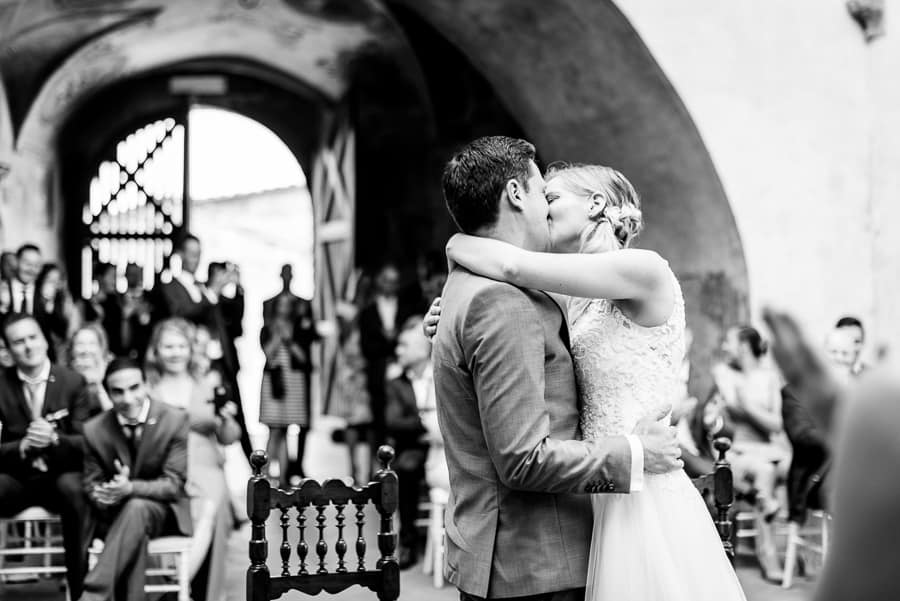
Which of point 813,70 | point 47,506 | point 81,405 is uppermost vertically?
point 813,70

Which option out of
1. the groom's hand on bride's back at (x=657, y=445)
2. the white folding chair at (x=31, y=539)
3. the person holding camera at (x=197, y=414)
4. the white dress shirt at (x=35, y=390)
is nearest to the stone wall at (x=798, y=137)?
the person holding camera at (x=197, y=414)

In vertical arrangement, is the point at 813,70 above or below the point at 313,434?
above

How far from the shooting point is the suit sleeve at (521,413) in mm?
2129

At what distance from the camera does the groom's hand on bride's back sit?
228 cm

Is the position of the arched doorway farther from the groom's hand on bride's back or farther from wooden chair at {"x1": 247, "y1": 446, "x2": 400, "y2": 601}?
the groom's hand on bride's back

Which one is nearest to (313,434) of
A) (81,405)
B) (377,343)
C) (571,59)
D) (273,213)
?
(377,343)

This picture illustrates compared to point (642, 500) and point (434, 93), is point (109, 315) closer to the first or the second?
point (434, 93)

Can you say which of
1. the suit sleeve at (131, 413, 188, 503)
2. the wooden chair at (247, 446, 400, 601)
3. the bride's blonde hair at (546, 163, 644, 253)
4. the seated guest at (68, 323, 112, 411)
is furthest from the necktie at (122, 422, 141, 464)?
the bride's blonde hair at (546, 163, 644, 253)

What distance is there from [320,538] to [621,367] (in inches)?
51.5

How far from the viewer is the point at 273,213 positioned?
71.8 ft

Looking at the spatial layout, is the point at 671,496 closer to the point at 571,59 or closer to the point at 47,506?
the point at 47,506

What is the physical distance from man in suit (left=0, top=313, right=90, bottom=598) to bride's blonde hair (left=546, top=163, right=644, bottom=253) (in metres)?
3.71

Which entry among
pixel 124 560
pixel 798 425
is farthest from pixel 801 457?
pixel 124 560

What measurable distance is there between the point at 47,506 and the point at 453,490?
13.0 ft
